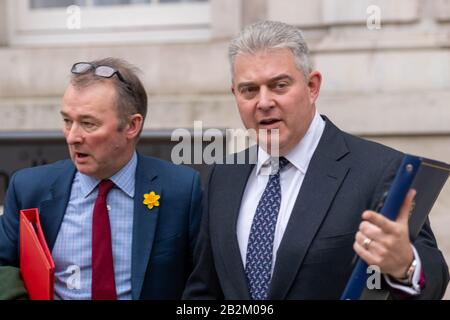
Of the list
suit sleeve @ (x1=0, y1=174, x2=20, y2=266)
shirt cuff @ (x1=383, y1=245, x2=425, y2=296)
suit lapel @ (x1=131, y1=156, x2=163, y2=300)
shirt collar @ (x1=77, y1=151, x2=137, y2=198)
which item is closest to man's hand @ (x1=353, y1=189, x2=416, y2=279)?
shirt cuff @ (x1=383, y1=245, x2=425, y2=296)

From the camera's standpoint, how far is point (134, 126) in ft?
10.7

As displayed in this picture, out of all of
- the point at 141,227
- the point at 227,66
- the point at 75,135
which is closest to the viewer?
the point at 75,135

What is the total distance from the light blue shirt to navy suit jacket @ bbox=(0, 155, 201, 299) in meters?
0.03

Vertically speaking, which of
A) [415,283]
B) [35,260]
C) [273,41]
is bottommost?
[35,260]

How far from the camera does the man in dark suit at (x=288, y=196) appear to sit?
2781 mm

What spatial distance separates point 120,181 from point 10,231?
49cm

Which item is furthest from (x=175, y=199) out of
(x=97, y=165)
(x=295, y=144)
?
(x=295, y=144)

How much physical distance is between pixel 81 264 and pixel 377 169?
1205mm

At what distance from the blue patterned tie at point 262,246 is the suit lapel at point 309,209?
0.21 feet

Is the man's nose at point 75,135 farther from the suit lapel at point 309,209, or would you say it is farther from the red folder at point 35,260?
the suit lapel at point 309,209

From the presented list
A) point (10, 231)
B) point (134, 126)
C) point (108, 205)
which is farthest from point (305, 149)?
point (10, 231)

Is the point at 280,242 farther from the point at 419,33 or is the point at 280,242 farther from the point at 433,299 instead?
the point at 419,33

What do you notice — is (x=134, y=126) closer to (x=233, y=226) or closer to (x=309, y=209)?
(x=233, y=226)

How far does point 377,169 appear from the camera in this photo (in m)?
2.83
